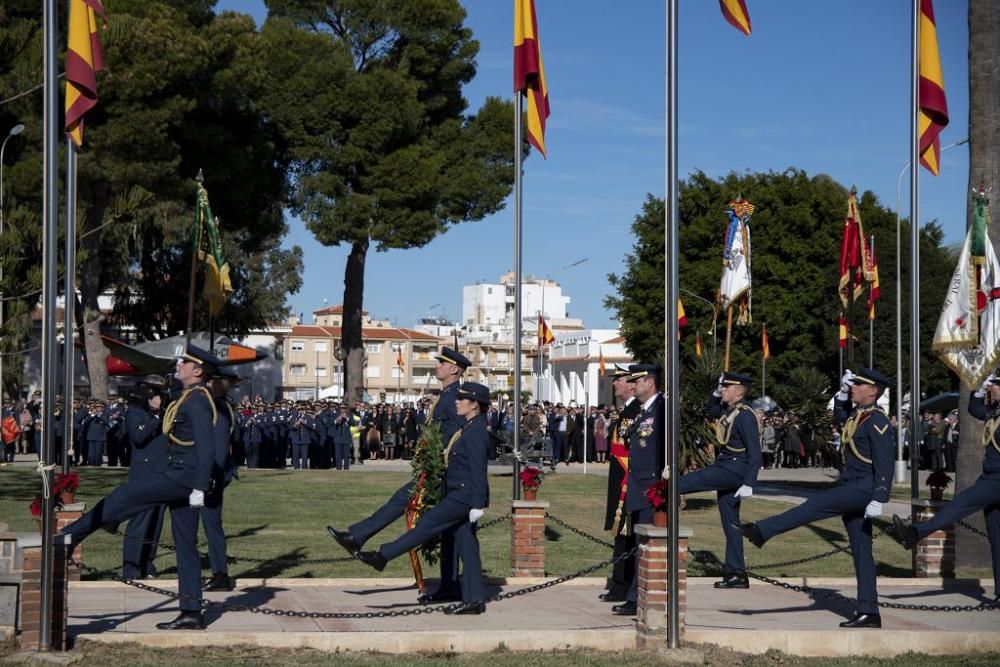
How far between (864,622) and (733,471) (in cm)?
247

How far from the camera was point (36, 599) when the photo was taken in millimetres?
9375

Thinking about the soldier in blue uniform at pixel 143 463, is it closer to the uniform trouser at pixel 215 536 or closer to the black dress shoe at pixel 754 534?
the uniform trouser at pixel 215 536

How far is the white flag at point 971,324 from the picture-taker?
14672mm

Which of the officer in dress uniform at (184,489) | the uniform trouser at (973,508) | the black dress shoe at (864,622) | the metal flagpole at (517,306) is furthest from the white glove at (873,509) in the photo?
the officer in dress uniform at (184,489)

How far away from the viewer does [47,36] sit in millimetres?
10180

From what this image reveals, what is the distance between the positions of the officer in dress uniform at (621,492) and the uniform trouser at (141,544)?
13.2 ft

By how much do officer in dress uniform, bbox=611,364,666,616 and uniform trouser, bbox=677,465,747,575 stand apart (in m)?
1.45

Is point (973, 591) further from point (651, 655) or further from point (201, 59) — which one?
point (201, 59)

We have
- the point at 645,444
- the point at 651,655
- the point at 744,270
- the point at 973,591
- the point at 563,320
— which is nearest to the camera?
the point at 651,655

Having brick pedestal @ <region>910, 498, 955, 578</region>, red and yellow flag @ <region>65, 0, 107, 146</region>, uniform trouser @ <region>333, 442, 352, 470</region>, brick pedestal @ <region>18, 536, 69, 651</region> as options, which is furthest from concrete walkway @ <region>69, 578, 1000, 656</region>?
uniform trouser @ <region>333, 442, 352, 470</region>

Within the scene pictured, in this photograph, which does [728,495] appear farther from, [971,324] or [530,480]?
[971,324]

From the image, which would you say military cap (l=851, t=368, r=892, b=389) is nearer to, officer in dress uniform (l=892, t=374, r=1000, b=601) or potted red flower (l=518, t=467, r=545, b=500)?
officer in dress uniform (l=892, t=374, r=1000, b=601)

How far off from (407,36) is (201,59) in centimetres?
1036

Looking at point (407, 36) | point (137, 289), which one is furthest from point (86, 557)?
point (137, 289)
